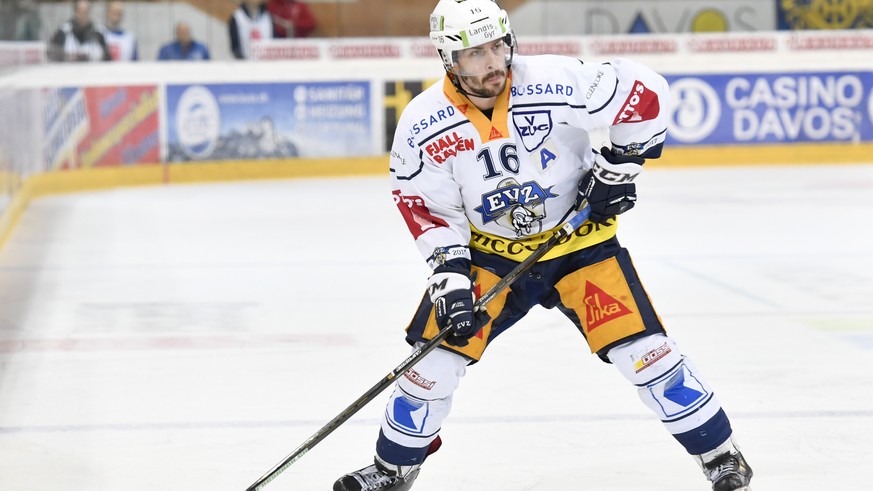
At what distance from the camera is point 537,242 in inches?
129

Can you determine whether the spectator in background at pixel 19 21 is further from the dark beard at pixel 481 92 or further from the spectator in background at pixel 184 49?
the dark beard at pixel 481 92

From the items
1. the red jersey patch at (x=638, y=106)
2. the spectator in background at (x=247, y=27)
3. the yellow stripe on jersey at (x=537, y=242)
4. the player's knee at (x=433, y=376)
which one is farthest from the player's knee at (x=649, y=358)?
the spectator in background at (x=247, y=27)

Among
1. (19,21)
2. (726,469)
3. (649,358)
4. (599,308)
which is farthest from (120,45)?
(726,469)

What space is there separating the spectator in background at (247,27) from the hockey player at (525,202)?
880 cm

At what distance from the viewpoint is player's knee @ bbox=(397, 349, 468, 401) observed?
10.4 feet

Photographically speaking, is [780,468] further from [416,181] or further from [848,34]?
[848,34]

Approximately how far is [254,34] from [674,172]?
3746 mm

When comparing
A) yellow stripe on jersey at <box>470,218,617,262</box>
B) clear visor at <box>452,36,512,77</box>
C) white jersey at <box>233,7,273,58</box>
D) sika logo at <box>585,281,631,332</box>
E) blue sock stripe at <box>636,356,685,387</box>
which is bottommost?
white jersey at <box>233,7,273,58</box>

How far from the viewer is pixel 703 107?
1188 cm

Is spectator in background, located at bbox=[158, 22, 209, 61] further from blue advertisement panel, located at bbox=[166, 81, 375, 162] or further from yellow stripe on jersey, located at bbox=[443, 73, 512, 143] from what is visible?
yellow stripe on jersey, located at bbox=[443, 73, 512, 143]

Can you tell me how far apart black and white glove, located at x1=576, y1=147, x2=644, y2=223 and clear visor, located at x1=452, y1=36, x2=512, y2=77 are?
0.32m

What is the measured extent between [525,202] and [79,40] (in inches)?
332

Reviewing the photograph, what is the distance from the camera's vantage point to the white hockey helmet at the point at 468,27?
3.07 meters

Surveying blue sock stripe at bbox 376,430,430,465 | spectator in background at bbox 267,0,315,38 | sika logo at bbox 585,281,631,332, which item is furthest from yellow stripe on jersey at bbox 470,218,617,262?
spectator in background at bbox 267,0,315,38
